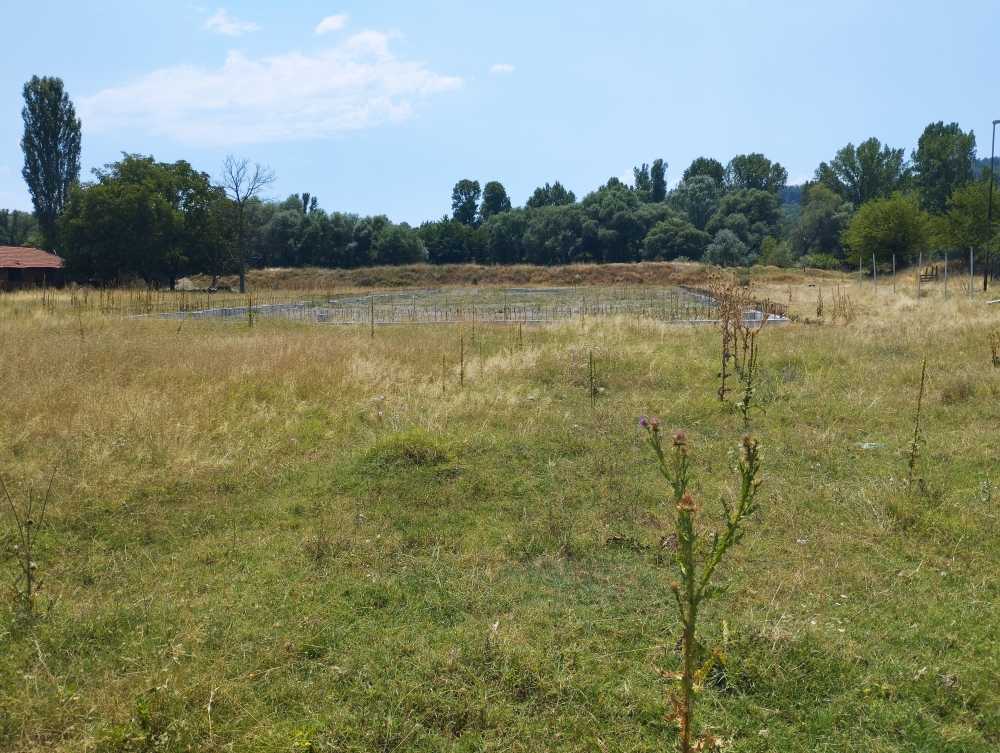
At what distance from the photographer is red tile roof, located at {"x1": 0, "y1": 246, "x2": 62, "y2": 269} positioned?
3625 cm

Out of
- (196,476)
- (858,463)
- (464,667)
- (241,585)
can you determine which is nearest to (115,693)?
(241,585)

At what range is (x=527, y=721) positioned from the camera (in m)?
2.96

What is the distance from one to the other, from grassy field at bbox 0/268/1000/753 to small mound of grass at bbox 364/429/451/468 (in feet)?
0.10

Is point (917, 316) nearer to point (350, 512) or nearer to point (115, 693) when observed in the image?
point (350, 512)

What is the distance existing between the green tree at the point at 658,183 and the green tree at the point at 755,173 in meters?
10.3

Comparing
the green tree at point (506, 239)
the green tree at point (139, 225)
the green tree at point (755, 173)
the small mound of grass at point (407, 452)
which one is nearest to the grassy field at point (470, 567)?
the small mound of grass at point (407, 452)

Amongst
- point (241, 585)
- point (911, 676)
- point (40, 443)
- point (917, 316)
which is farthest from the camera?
point (917, 316)

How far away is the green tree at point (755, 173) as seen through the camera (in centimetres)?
9100

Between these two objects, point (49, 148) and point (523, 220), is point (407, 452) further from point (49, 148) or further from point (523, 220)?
point (523, 220)

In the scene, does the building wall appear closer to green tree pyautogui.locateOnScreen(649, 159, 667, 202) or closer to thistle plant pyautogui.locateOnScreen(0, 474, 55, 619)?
thistle plant pyautogui.locateOnScreen(0, 474, 55, 619)

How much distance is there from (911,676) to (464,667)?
6.54 feet

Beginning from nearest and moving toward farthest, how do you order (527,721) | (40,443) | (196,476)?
(527,721)
(196,476)
(40,443)

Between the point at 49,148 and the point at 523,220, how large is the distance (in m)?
40.2

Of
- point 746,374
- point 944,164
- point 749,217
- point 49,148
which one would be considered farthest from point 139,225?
point 944,164
